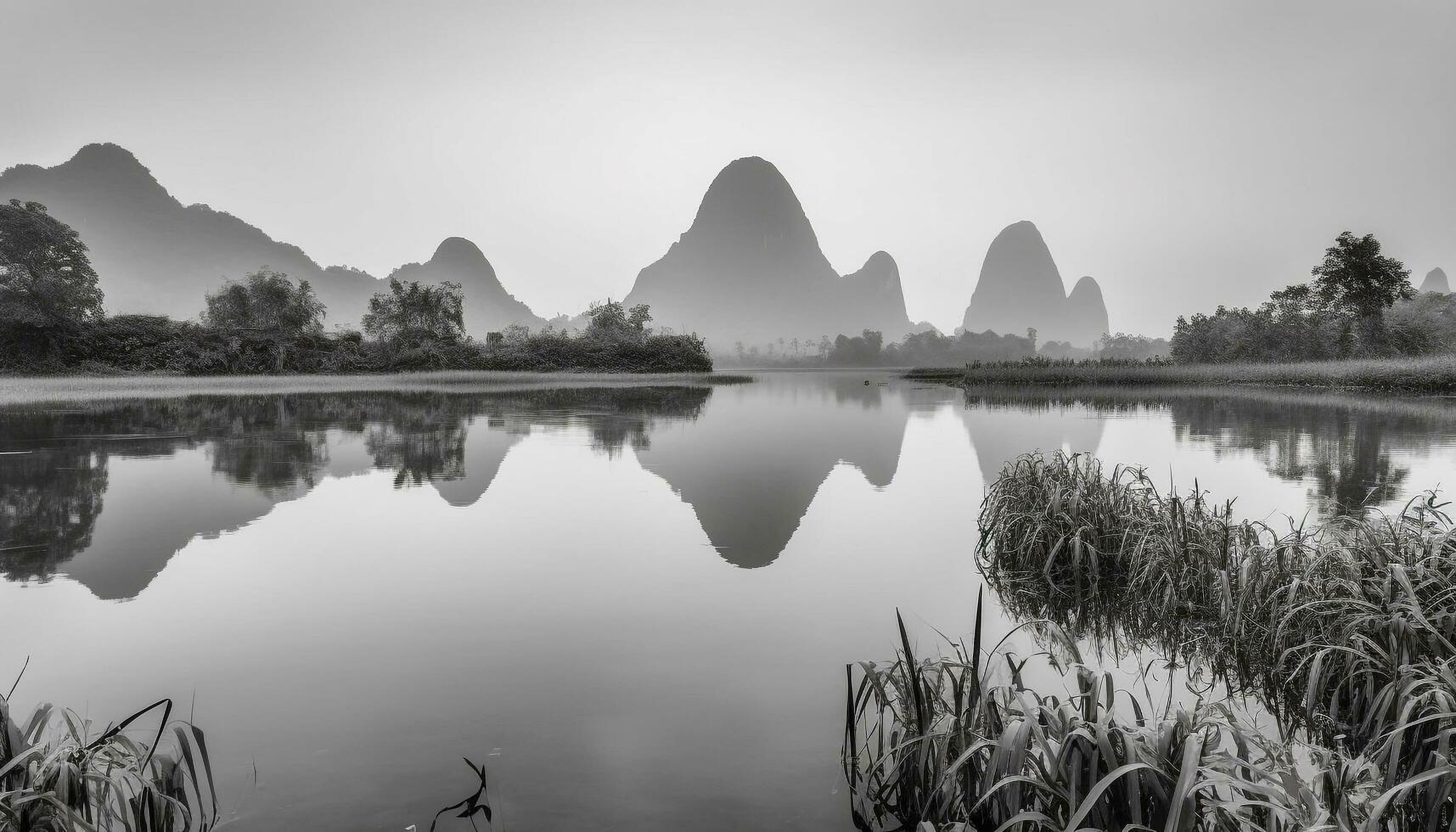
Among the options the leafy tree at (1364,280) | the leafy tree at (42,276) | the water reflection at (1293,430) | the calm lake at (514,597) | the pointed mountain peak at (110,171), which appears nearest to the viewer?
the calm lake at (514,597)

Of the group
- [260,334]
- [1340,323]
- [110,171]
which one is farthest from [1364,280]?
[110,171]

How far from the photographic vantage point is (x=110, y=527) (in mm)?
9836

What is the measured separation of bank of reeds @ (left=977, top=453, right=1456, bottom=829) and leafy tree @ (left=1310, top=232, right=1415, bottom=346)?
68539mm

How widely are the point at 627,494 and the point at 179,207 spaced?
791 feet

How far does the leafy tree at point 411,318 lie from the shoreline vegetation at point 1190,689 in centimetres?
6424

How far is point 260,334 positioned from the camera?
2228 inches

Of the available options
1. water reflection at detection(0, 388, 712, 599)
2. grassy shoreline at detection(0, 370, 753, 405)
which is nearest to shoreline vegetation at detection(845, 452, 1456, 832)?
Result: water reflection at detection(0, 388, 712, 599)

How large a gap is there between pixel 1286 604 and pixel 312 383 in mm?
55924

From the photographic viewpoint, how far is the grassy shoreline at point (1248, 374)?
39.2 meters

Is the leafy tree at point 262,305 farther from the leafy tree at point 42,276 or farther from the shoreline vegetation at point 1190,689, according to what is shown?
the shoreline vegetation at point 1190,689

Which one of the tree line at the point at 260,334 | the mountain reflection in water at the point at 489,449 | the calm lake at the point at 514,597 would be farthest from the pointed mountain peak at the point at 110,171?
the calm lake at the point at 514,597

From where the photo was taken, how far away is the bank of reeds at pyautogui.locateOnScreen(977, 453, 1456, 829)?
361cm

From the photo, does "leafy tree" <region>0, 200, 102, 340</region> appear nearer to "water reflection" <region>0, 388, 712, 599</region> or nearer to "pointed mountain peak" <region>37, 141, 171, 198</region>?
"water reflection" <region>0, 388, 712, 599</region>

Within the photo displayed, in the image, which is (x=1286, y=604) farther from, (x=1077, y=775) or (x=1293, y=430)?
(x=1293, y=430)
